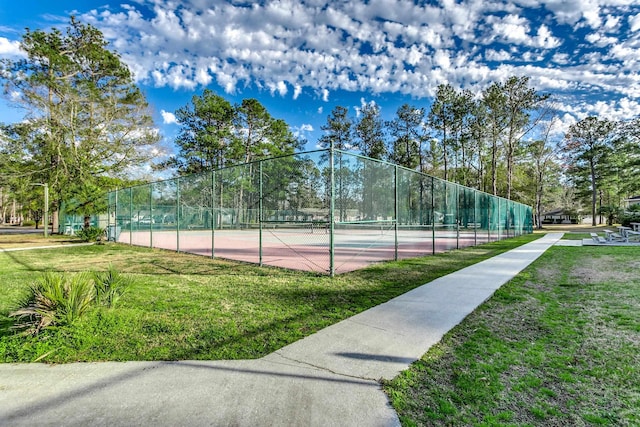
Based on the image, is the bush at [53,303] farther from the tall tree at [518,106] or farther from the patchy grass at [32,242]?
the tall tree at [518,106]

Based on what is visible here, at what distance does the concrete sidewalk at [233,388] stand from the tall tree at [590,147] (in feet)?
157

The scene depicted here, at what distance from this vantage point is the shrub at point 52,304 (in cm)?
306

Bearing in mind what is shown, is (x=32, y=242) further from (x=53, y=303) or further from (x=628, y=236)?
(x=628, y=236)

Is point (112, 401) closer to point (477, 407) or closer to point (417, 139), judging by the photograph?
point (477, 407)

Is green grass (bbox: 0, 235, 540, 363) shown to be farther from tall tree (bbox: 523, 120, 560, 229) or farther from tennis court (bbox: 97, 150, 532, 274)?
tall tree (bbox: 523, 120, 560, 229)

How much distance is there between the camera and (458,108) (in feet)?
109

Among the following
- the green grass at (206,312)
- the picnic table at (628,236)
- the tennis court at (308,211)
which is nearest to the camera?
the green grass at (206,312)

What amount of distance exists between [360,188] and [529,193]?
149ft

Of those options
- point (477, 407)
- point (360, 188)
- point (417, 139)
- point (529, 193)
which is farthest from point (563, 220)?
point (477, 407)

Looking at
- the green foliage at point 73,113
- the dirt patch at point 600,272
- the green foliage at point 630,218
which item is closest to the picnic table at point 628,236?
the green foliage at point 630,218

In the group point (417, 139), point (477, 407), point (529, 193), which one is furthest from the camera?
point (529, 193)

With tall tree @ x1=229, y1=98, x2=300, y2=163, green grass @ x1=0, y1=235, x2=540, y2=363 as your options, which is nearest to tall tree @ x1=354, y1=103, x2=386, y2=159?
tall tree @ x1=229, y1=98, x2=300, y2=163

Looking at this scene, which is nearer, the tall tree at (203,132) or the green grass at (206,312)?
the green grass at (206,312)

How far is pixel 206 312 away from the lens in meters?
4.03
